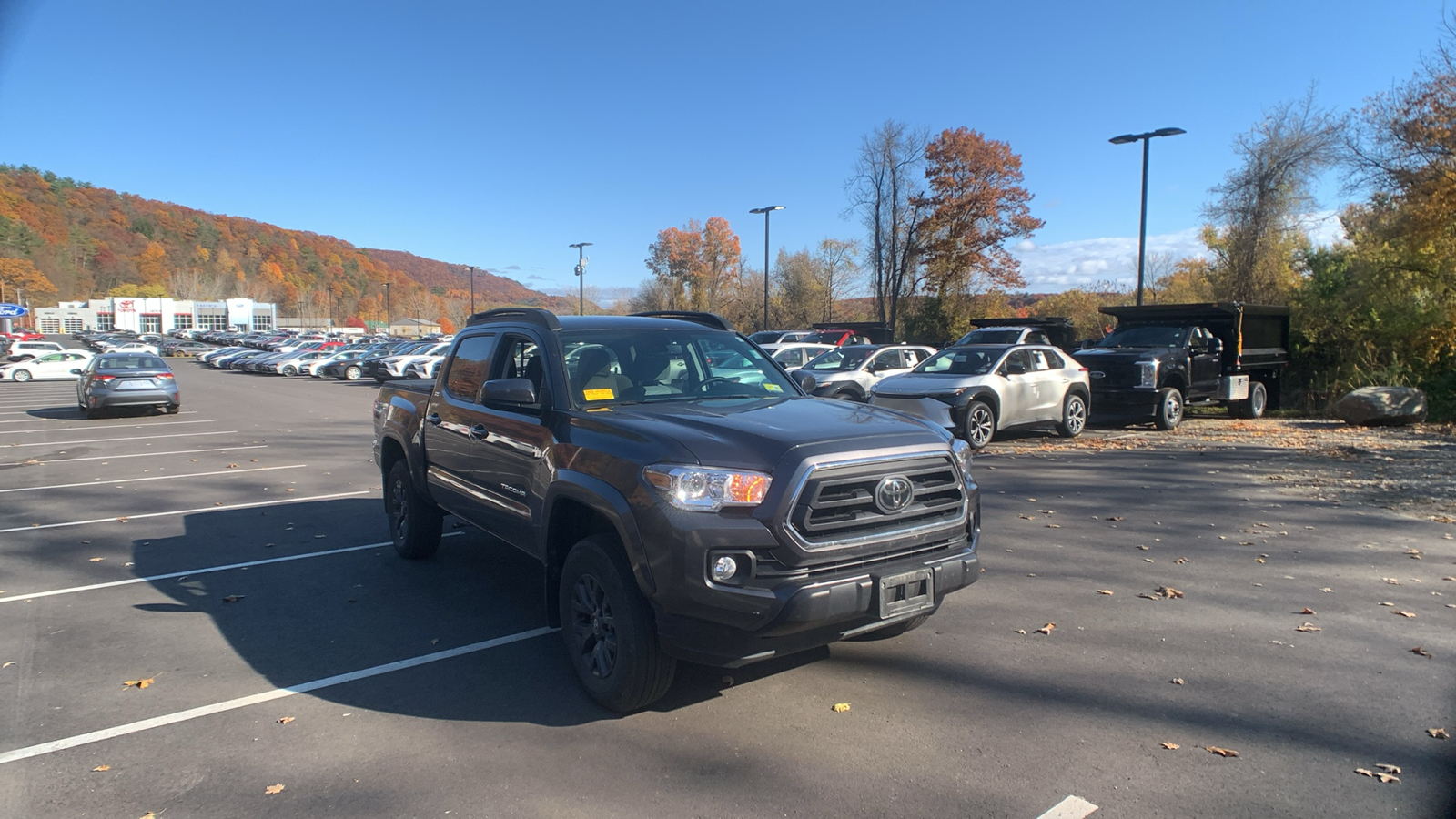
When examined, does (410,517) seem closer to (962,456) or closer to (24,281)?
(962,456)

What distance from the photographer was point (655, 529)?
3.61 meters

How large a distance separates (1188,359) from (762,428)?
47.9 ft

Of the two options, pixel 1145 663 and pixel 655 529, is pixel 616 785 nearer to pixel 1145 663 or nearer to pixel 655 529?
pixel 655 529

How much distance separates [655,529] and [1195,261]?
68.0m

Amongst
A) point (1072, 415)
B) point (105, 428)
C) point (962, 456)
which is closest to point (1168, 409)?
point (1072, 415)

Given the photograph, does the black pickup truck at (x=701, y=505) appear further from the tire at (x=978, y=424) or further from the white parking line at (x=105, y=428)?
the white parking line at (x=105, y=428)

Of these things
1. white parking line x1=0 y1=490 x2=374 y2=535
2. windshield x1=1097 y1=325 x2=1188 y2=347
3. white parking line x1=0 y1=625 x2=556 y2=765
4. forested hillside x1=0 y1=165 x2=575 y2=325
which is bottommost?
white parking line x1=0 y1=625 x2=556 y2=765

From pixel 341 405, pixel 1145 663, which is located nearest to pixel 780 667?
pixel 1145 663

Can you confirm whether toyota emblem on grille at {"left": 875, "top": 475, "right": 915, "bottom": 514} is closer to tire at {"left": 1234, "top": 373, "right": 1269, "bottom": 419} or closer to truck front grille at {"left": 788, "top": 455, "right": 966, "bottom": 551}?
truck front grille at {"left": 788, "top": 455, "right": 966, "bottom": 551}

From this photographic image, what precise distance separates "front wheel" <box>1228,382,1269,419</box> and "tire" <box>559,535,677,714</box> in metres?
17.2

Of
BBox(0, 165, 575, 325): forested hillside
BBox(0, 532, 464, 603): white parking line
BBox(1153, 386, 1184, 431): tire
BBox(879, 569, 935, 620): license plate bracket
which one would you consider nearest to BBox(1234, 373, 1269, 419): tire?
BBox(1153, 386, 1184, 431): tire

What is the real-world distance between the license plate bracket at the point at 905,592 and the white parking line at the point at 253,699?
2.43m

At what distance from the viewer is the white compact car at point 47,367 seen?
34.6m

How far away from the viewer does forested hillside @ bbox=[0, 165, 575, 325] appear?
11744cm
